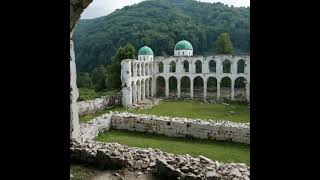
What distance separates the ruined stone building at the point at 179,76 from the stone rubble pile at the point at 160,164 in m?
19.8

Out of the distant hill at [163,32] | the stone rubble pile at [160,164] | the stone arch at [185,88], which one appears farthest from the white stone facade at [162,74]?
the distant hill at [163,32]

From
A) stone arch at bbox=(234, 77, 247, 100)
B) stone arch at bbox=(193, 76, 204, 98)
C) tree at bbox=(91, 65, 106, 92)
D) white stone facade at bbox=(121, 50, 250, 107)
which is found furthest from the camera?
tree at bbox=(91, 65, 106, 92)

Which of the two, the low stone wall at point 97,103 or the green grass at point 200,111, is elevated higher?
the low stone wall at point 97,103

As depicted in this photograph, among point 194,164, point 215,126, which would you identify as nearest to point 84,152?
point 194,164

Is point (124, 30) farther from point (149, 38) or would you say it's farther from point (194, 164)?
point (194, 164)

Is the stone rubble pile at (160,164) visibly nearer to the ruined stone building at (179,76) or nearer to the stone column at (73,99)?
the stone column at (73,99)

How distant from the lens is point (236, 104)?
31656 mm

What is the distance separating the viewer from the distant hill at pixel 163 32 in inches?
2439

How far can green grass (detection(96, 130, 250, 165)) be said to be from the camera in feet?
47.4

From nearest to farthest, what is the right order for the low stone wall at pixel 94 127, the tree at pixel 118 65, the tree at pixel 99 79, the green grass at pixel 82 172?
the green grass at pixel 82 172 → the low stone wall at pixel 94 127 → the tree at pixel 118 65 → the tree at pixel 99 79

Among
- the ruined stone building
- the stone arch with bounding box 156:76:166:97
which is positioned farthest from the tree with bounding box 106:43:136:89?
the stone arch with bounding box 156:76:166:97

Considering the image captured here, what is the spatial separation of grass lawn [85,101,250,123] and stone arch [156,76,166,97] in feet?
23.5

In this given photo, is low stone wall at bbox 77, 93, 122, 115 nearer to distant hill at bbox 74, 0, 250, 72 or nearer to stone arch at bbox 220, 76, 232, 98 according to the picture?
stone arch at bbox 220, 76, 232, 98
